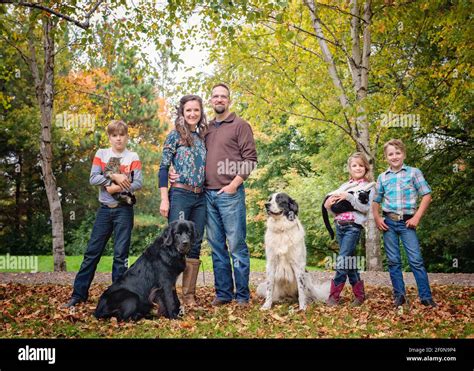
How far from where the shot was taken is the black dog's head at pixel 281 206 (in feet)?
18.7

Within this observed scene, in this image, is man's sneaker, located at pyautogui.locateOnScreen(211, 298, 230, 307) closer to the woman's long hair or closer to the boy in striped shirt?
the boy in striped shirt

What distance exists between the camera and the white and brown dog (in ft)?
18.9

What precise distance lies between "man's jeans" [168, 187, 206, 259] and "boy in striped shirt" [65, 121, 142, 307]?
426mm

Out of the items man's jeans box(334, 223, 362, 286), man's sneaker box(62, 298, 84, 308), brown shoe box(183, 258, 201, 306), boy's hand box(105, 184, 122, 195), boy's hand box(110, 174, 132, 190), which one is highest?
boy's hand box(110, 174, 132, 190)

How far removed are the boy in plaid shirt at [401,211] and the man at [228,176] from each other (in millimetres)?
1548

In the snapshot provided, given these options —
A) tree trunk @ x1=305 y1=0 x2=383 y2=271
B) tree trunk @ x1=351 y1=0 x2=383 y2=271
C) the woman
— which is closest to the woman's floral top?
the woman

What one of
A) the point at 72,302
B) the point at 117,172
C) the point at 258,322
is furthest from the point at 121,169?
the point at 258,322

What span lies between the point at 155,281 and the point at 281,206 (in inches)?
63.1

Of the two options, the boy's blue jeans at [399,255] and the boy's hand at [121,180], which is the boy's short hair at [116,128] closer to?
the boy's hand at [121,180]

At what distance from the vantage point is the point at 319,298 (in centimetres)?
623

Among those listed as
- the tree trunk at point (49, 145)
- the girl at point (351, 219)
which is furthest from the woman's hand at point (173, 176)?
the tree trunk at point (49, 145)
